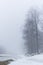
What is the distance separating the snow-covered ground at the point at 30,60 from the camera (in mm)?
1655

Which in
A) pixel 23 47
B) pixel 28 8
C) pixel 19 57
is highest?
pixel 28 8

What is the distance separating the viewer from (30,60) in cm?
171

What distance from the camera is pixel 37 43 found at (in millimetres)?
1697

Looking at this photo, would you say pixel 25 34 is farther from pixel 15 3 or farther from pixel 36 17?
pixel 15 3

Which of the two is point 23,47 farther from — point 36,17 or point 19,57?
point 36,17

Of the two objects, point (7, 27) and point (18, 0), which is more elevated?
point (18, 0)

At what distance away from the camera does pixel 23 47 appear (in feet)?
5.75

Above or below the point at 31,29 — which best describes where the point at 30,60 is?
below

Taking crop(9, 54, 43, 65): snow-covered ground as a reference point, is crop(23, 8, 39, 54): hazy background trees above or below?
above

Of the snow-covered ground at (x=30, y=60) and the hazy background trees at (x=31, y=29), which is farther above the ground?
the hazy background trees at (x=31, y=29)

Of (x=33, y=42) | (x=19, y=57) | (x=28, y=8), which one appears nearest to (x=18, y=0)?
(x=28, y=8)

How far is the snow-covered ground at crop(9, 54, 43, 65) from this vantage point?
65.2 inches

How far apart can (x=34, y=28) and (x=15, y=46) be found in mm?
365

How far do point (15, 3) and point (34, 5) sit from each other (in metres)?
0.27
